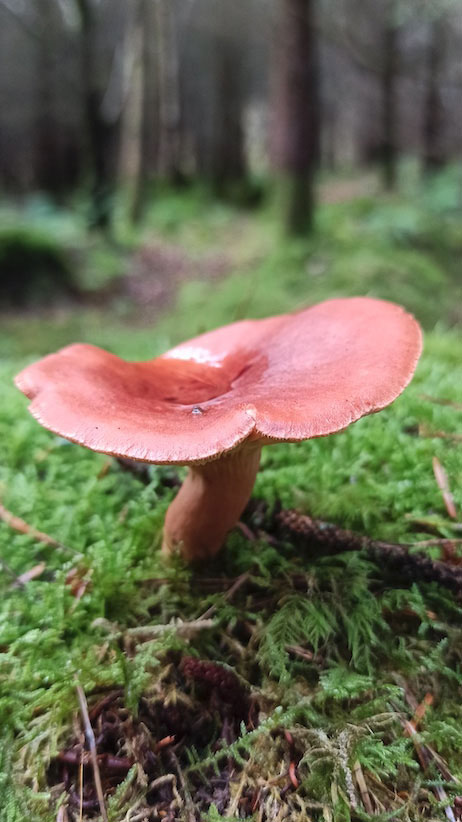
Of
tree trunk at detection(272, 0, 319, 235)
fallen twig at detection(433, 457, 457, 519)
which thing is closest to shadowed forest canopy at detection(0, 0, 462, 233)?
tree trunk at detection(272, 0, 319, 235)

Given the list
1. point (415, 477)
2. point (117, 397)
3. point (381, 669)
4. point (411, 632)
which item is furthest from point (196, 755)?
point (415, 477)

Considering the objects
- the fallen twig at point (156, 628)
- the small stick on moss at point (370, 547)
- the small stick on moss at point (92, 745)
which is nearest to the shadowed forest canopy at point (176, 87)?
the small stick on moss at point (370, 547)

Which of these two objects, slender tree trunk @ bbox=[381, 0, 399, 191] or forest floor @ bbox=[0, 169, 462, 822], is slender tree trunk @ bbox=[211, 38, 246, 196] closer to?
slender tree trunk @ bbox=[381, 0, 399, 191]

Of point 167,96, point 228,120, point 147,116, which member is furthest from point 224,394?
point 228,120

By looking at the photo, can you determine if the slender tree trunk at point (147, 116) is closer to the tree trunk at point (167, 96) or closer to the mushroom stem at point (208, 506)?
the tree trunk at point (167, 96)

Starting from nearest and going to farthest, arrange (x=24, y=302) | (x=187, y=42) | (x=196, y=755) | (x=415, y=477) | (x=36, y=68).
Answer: (x=196, y=755) < (x=415, y=477) < (x=24, y=302) < (x=36, y=68) < (x=187, y=42)

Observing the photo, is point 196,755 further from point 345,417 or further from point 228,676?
point 345,417
